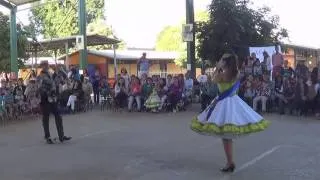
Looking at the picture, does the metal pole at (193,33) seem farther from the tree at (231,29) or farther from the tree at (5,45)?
the tree at (5,45)

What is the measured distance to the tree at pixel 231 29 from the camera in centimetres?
2475

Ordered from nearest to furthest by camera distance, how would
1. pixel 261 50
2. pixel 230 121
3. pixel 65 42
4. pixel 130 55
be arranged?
pixel 230 121
pixel 261 50
pixel 65 42
pixel 130 55

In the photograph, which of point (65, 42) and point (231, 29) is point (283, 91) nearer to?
point (231, 29)

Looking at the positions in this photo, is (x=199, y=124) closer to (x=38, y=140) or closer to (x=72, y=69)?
(x=38, y=140)

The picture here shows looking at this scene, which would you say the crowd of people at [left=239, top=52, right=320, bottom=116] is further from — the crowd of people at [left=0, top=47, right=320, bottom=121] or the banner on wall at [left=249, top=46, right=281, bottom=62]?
the banner on wall at [left=249, top=46, right=281, bottom=62]

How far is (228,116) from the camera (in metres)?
8.92

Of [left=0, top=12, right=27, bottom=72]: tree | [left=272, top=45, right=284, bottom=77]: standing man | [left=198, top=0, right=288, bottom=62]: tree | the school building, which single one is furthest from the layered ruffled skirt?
the school building

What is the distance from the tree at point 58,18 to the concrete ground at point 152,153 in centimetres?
4139

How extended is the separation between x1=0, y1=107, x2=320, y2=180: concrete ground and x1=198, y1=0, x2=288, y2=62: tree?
9011mm

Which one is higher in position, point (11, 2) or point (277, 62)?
point (11, 2)

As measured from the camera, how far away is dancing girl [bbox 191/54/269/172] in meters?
8.87

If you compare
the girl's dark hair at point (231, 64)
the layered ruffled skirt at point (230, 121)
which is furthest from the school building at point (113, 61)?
the layered ruffled skirt at point (230, 121)

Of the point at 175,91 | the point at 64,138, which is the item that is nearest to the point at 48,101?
the point at 64,138

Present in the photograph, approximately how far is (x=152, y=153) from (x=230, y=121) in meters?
2.64
